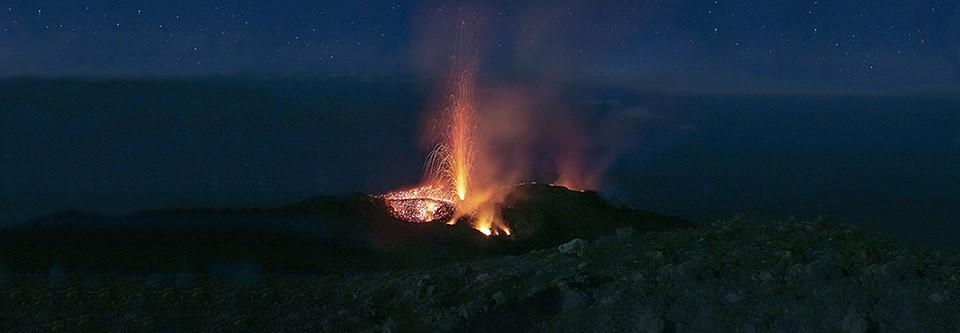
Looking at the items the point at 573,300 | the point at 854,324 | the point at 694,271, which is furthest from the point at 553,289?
the point at 854,324

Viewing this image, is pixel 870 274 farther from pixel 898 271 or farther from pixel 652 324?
pixel 652 324

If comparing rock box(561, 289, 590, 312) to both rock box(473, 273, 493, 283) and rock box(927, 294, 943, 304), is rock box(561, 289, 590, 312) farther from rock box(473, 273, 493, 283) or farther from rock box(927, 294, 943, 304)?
rock box(927, 294, 943, 304)

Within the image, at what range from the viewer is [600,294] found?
937 centimetres

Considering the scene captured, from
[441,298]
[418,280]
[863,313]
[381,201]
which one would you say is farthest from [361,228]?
[863,313]

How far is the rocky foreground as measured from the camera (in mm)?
8445

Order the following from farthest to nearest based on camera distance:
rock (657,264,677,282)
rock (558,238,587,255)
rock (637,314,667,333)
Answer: rock (558,238,587,255) → rock (657,264,677,282) → rock (637,314,667,333)

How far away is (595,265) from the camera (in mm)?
11250

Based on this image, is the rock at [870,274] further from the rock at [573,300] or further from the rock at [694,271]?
the rock at [573,300]

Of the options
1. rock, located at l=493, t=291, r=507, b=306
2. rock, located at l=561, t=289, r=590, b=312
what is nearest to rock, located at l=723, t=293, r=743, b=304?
rock, located at l=561, t=289, r=590, b=312

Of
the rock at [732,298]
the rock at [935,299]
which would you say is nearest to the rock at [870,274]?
the rock at [935,299]

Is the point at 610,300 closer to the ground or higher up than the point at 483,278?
higher up

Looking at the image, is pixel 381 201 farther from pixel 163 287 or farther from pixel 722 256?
pixel 722 256

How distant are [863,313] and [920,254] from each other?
144 inches

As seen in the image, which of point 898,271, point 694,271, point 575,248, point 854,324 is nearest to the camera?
point 854,324
